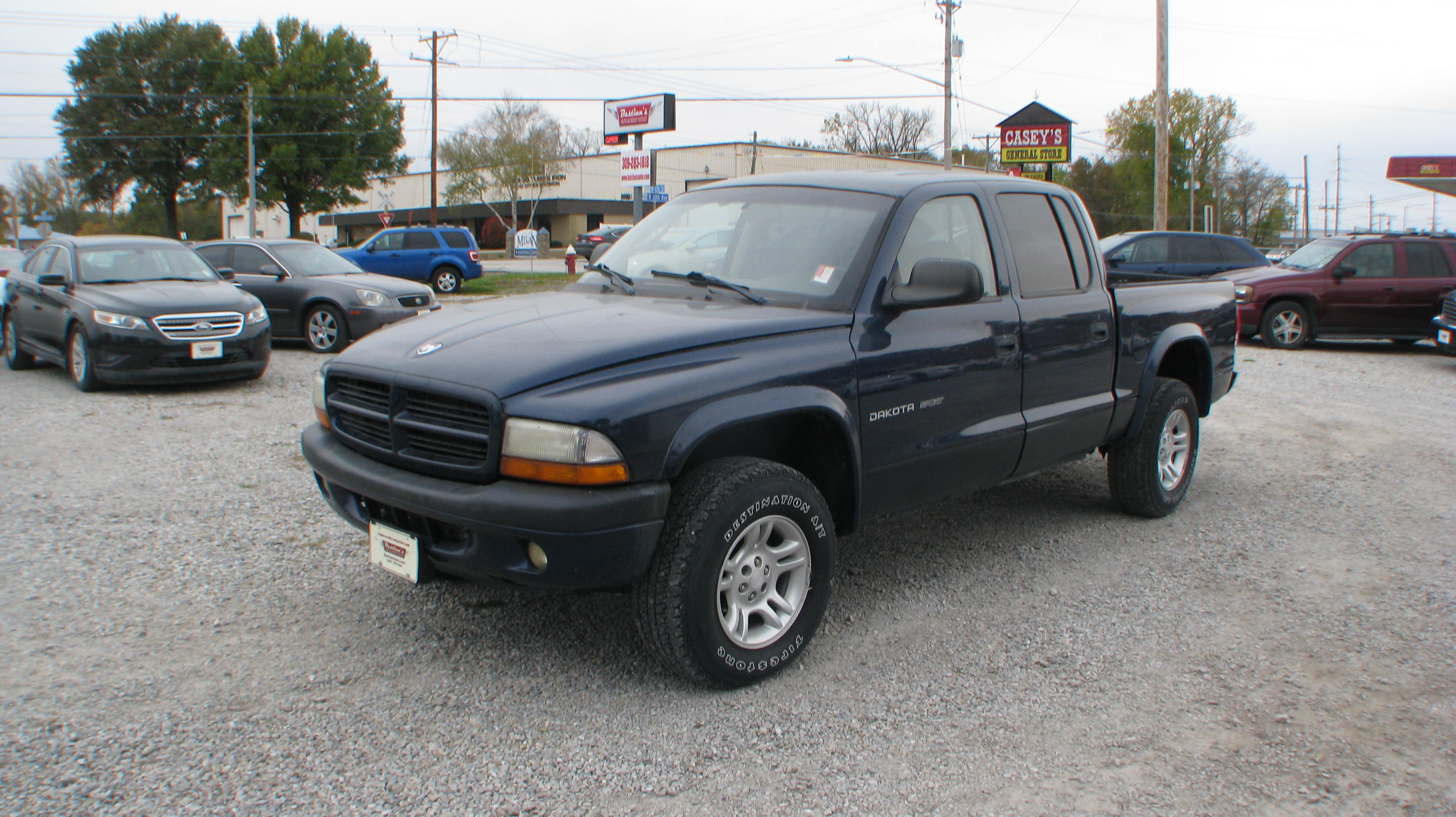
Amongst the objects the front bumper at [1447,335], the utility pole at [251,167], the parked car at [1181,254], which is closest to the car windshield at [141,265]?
the parked car at [1181,254]

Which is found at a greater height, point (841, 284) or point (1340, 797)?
point (841, 284)

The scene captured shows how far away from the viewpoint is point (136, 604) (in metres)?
4.18

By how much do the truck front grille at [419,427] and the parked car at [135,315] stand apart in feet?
21.9

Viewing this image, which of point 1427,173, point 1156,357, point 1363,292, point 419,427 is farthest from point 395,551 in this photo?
point 1427,173

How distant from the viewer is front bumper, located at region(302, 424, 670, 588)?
2988 millimetres

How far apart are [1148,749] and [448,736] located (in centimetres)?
215

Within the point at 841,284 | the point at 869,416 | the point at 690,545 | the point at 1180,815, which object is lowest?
the point at 1180,815

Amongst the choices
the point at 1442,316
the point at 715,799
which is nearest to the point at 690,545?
the point at 715,799

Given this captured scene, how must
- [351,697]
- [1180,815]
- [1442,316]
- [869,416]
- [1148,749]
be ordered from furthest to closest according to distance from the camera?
[1442,316]
[869,416]
[351,697]
[1148,749]
[1180,815]

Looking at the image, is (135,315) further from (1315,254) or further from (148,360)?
(1315,254)

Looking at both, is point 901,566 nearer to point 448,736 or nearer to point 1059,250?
point 1059,250

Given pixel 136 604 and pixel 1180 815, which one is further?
pixel 136 604

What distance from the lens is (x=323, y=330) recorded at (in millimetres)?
12758

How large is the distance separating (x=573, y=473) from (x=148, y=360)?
25.9ft
